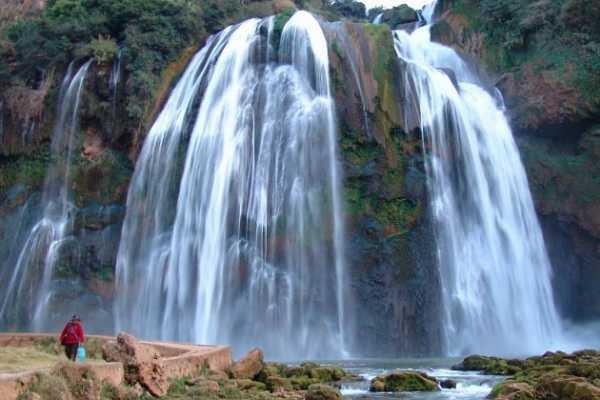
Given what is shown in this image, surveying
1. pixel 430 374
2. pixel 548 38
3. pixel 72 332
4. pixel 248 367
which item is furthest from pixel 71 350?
pixel 548 38

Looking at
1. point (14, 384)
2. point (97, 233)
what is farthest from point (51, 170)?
point (14, 384)

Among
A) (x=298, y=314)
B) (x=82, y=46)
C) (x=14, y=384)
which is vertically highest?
(x=82, y=46)

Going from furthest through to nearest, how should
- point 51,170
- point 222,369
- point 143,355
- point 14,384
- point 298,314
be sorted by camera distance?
1. point 51,170
2. point 298,314
3. point 222,369
4. point 143,355
5. point 14,384

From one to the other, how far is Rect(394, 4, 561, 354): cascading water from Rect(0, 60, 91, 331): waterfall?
13510mm

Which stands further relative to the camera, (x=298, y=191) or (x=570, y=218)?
(x=570, y=218)

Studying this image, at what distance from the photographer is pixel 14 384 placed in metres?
9.60

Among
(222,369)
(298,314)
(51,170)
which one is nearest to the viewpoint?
(222,369)

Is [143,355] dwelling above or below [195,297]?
below

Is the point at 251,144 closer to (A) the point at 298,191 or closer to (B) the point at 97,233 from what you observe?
(A) the point at 298,191

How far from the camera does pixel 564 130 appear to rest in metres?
30.7

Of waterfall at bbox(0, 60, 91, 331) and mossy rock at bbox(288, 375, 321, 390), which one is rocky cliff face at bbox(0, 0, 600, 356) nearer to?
waterfall at bbox(0, 60, 91, 331)

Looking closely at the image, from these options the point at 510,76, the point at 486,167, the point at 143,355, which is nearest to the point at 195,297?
the point at 486,167

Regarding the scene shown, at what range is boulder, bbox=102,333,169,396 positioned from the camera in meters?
12.2

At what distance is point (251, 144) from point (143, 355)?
628 inches
